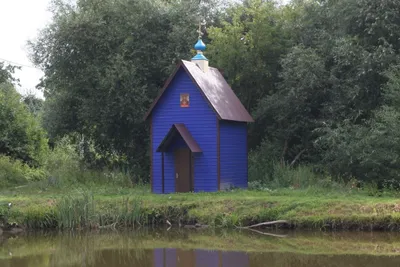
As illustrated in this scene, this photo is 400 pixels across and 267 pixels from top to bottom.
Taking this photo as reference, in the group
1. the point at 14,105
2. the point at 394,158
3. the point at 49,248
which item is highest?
the point at 14,105

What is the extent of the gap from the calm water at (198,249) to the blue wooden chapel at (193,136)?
393cm

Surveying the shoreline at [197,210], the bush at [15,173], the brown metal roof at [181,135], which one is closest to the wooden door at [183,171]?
the brown metal roof at [181,135]

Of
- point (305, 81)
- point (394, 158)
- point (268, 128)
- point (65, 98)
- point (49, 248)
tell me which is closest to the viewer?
point (49, 248)

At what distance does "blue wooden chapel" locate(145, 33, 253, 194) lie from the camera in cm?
2184

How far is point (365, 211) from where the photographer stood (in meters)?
17.1

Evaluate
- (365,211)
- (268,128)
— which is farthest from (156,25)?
(365,211)

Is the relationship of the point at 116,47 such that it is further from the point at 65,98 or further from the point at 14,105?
the point at 14,105

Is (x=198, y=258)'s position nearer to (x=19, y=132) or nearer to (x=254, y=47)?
(x=254, y=47)

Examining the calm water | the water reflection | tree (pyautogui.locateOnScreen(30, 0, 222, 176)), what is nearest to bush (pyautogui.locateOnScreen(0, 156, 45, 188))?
tree (pyautogui.locateOnScreen(30, 0, 222, 176))

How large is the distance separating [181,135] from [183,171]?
143 centimetres

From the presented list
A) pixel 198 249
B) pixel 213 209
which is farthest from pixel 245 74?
pixel 198 249

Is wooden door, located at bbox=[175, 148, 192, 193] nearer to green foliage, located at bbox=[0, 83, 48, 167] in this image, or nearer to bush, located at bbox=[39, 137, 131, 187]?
bush, located at bbox=[39, 137, 131, 187]

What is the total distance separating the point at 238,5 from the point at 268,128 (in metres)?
6.12

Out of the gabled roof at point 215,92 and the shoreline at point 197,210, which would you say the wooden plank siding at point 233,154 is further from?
the shoreline at point 197,210
